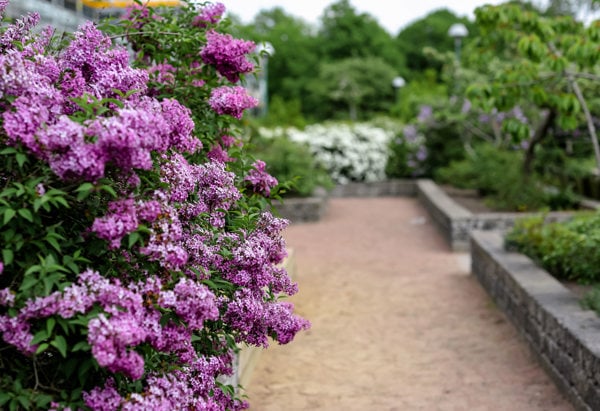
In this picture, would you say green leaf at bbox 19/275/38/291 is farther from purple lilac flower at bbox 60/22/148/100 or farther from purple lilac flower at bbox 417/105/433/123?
purple lilac flower at bbox 417/105/433/123

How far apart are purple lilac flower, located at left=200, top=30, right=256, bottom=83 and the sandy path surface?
6.95 ft

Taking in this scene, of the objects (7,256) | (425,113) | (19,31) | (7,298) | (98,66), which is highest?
(19,31)

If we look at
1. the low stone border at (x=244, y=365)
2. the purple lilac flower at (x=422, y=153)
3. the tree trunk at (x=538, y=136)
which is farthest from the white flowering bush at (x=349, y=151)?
the low stone border at (x=244, y=365)

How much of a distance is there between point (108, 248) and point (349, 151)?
18.1 meters

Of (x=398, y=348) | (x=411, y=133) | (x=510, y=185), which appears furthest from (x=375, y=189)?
(x=398, y=348)

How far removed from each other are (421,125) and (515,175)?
663 cm

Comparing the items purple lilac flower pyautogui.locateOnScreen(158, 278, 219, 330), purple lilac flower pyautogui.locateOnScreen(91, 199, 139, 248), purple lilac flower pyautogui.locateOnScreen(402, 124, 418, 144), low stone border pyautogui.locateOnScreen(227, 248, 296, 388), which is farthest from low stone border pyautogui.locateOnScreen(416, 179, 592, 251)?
purple lilac flower pyautogui.locateOnScreen(402, 124, 418, 144)

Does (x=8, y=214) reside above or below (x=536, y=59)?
below

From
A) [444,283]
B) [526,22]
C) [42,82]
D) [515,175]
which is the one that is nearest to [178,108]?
[42,82]

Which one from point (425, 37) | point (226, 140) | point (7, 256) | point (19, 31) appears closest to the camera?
point (7, 256)

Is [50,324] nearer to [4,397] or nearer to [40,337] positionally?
[40,337]

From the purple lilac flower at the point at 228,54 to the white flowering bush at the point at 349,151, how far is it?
630 inches

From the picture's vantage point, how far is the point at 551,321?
5180 millimetres

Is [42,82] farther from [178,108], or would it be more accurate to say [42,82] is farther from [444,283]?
[444,283]
